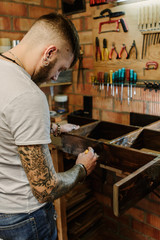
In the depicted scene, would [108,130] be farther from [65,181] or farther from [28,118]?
[28,118]

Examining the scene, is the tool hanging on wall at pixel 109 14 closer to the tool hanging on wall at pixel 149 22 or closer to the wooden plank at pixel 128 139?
the tool hanging on wall at pixel 149 22

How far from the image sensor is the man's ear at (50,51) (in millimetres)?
945

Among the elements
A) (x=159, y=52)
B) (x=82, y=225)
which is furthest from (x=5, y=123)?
(x=82, y=225)

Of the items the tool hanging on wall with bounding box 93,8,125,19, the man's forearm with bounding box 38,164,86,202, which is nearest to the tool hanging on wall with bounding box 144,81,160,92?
the tool hanging on wall with bounding box 93,8,125,19

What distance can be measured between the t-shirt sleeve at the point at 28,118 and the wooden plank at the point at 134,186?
35 centimetres

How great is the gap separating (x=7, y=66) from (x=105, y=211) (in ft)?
6.75

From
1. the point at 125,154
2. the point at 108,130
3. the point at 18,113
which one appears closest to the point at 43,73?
the point at 18,113

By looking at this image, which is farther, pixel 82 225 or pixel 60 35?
pixel 82 225

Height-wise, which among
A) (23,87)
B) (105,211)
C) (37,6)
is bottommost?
(105,211)

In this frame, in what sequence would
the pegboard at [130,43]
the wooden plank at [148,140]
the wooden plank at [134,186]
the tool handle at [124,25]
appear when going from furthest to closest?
the tool handle at [124,25] → the pegboard at [130,43] → the wooden plank at [148,140] → the wooden plank at [134,186]

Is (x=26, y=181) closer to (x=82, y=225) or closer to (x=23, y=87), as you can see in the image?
(x=23, y=87)

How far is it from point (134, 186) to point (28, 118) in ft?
1.70

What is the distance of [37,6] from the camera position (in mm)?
2496

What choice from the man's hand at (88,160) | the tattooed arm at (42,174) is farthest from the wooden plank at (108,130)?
the tattooed arm at (42,174)
